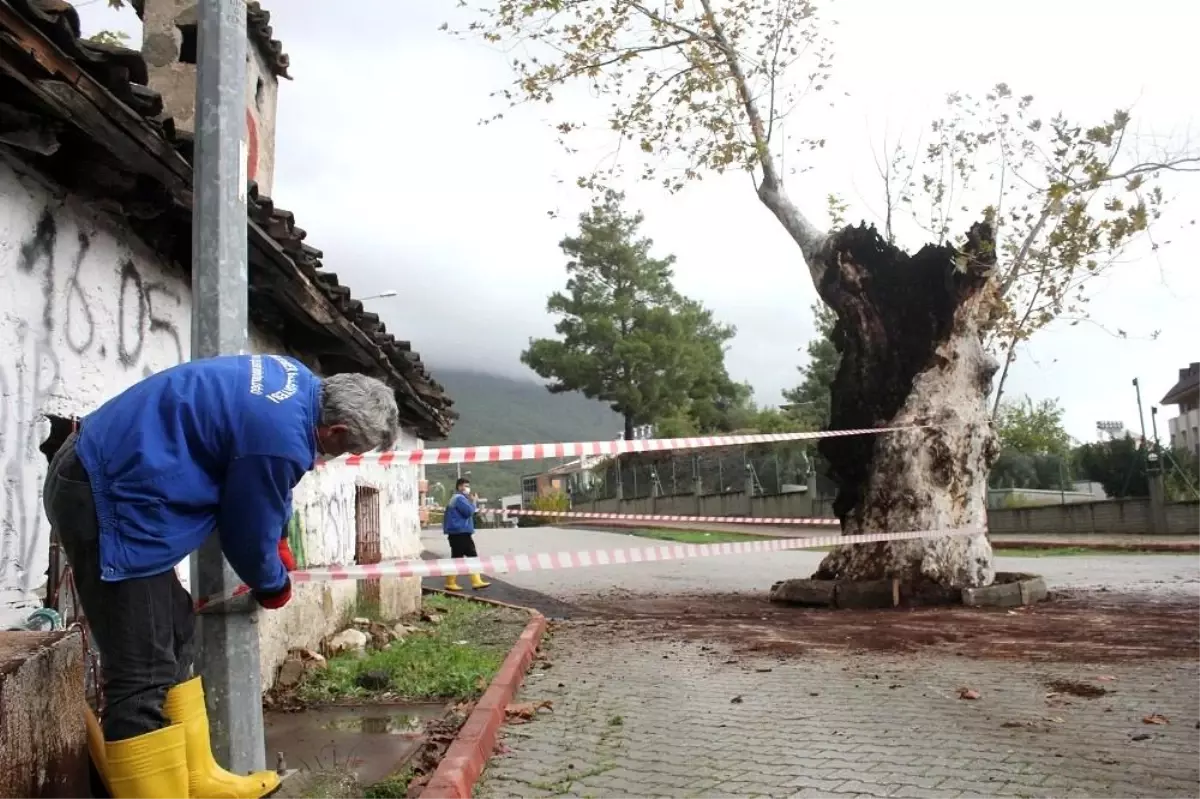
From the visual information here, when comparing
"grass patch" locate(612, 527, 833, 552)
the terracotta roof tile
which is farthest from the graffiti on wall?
"grass patch" locate(612, 527, 833, 552)

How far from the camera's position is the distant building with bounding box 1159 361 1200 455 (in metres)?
50.2

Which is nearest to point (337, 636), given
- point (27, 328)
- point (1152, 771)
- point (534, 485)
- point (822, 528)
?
point (27, 328)

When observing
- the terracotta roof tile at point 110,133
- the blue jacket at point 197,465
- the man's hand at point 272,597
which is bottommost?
the man's hand at point 272,597

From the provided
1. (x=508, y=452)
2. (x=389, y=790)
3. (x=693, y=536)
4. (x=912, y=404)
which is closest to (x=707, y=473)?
(x=693, y=536)

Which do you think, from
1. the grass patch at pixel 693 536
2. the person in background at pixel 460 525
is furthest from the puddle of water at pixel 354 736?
the grass patch at pixel 693 536

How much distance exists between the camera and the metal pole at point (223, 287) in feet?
10.2

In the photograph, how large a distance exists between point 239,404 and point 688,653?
5.53 meters

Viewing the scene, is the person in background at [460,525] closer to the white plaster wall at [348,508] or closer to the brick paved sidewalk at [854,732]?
the white plaster wall at [348,508]

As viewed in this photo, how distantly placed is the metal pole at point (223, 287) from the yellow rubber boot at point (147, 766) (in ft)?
0.97

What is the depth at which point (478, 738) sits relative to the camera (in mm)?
4535

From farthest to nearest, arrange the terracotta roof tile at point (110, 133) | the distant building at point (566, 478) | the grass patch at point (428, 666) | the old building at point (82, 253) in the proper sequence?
the distant building at point (566, 478) < the grass patch at point (428, 666) < the old building at point (82, 253) < the terracotta roof tile at point (110, 133)

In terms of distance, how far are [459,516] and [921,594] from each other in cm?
767

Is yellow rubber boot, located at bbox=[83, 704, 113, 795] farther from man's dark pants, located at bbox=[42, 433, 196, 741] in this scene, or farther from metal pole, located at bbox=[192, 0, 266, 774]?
metal pole, located at bbox=[192, 0, 266, 774]

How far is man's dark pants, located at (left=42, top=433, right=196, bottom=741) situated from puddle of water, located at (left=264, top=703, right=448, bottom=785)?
1.41 m
